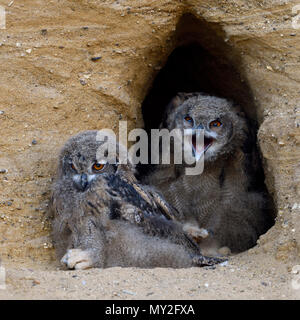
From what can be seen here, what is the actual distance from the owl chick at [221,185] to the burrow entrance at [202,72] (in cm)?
18

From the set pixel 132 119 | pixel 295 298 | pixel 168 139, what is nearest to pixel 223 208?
pixel 168 139

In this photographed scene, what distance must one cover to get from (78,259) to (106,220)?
0.45 meters

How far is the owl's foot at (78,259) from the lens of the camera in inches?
167

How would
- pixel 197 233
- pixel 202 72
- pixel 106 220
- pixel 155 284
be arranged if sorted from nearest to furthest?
1. pixel 155 284
2. pixel 106 220
3. pixel 197 233
4. pixel 202 72

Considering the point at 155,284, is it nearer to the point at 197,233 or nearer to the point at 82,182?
the point at 82,182

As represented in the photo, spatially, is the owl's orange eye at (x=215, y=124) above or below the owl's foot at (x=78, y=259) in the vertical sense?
above

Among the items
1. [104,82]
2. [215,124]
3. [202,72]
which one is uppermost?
[202,72]

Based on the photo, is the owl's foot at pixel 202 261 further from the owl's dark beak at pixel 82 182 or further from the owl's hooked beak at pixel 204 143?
the owl's hooked beak at pixel 204 143

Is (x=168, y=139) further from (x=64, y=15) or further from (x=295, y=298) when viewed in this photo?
(x=295, y=298)

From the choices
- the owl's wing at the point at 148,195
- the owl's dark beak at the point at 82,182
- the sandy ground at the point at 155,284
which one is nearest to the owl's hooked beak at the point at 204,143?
the owl's wing at the point at 148,195

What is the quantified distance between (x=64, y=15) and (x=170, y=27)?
1145 mm

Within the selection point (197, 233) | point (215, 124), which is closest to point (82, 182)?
point (197, 233)

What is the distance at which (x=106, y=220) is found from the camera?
4547mm

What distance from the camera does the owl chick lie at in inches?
221
